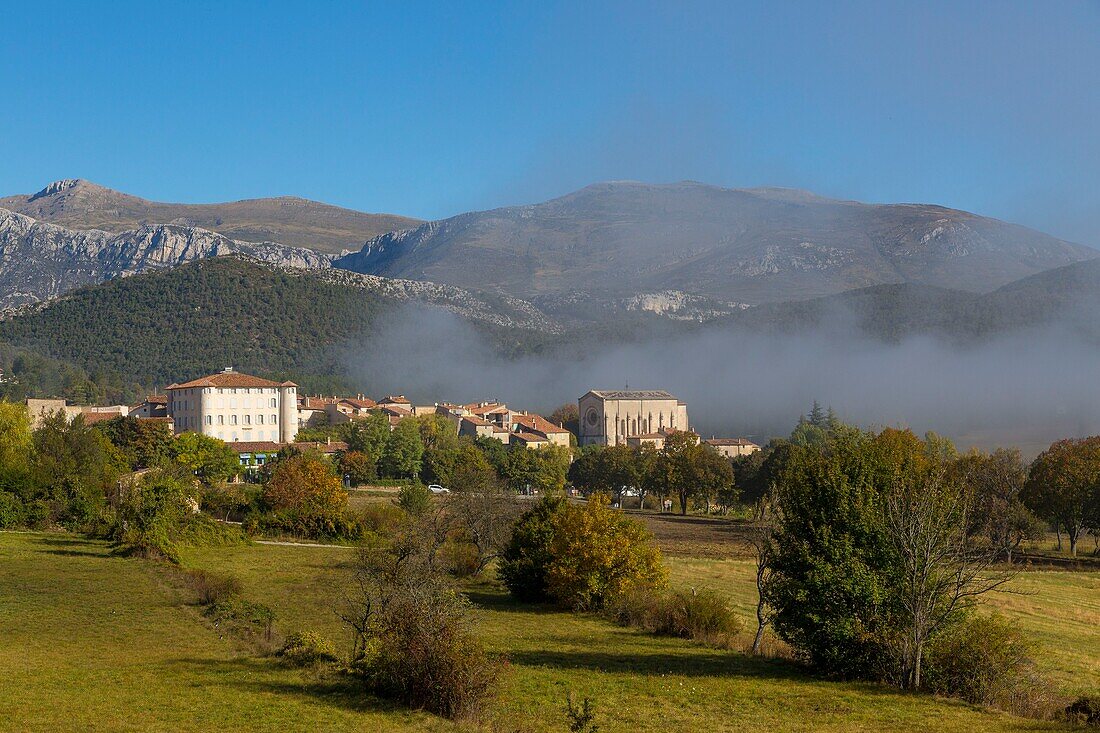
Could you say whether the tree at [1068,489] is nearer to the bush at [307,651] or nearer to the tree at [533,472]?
the tree at [533,472]

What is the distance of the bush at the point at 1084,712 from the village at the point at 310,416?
65288 mm

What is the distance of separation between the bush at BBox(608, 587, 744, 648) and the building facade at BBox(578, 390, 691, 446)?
104 m

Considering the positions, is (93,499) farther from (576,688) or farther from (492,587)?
(576,688)

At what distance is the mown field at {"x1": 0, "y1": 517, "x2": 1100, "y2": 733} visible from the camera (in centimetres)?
1742

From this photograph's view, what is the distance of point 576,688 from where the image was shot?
20531 mm

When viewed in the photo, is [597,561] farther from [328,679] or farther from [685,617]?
[328,679]

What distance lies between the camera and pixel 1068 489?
59.4m

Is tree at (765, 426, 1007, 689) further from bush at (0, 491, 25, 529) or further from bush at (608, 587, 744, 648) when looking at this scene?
bush at (0, 491, 25, 529)

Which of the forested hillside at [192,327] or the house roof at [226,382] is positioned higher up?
the forested hillside at [192,327]

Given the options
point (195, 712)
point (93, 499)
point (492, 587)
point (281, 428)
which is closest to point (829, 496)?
point (195, 712)

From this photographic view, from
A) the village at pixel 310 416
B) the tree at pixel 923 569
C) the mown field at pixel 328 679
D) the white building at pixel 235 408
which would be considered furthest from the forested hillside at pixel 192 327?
the tree at pixel 923 569

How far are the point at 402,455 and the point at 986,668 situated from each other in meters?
73.0

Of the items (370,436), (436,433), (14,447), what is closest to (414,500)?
(14,447)

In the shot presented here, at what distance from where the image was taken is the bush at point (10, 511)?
4800cm
